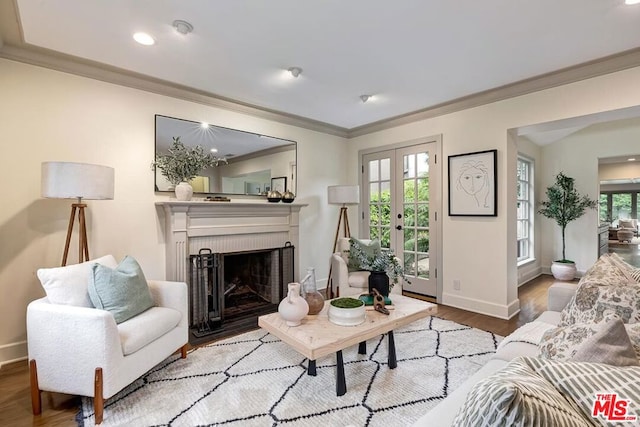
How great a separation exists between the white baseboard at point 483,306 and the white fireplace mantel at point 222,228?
1.95m

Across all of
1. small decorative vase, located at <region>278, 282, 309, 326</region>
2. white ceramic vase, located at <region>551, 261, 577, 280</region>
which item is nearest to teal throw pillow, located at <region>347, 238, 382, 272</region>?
small decorative vase, located at <region>278, 282, 309, 326</region>

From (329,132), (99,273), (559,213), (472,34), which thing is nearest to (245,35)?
A: (472,34)

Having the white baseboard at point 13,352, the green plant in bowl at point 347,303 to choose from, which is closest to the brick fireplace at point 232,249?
the white baseboard at point 13,352

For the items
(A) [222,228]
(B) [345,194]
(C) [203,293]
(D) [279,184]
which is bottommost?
(C) [203,293]

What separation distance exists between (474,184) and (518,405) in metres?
3.34

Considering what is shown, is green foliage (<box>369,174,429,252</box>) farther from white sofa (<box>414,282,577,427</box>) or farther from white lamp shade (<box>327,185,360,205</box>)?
white sofa (<box>414,282,577,427</box>)

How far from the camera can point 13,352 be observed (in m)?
2.40

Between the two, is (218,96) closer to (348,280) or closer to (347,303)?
(348,280)

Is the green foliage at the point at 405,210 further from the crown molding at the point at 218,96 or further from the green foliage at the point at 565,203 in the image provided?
the green foliage at the point at 565,203

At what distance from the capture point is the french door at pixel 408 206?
13.2 ft

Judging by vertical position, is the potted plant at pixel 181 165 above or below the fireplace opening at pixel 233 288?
above

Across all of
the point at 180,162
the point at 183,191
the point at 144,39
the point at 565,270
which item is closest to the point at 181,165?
the point at 180,162

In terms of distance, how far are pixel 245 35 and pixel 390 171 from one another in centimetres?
281

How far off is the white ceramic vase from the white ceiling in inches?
143
